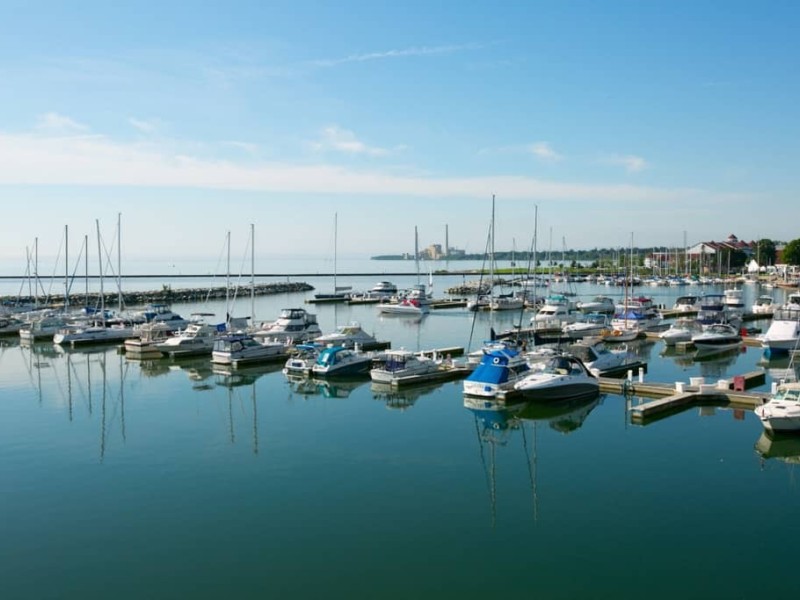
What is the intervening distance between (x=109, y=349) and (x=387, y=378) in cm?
2386

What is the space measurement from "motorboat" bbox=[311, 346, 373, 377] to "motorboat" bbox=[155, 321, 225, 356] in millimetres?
11152

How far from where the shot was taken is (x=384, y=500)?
62.9ft

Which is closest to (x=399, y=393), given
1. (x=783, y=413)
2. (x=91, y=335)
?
(x=783, y=413)

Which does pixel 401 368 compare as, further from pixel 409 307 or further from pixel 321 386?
Answer: pixel 409 307

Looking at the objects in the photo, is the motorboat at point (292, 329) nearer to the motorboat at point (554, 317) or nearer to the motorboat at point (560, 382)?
the motorboat at point (554, 317)

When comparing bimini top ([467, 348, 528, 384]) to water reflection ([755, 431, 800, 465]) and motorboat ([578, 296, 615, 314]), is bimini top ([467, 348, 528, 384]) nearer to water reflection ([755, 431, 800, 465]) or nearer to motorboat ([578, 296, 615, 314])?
water reflection ([755, 431, 800, 465])

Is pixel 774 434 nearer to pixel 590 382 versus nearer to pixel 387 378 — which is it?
pixel 590 382

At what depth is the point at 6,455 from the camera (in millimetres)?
23719

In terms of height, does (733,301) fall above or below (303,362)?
above

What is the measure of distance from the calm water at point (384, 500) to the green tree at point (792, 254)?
12687 cm

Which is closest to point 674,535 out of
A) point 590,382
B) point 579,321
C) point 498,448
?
point 498,448

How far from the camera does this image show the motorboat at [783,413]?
23875 mm

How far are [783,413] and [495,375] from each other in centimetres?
1057

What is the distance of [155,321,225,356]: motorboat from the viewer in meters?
45.3
